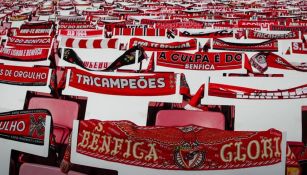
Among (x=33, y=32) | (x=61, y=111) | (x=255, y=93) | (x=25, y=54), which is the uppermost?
(x=33, y=32)

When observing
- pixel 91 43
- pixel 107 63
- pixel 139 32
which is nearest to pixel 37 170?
pixel 107 63

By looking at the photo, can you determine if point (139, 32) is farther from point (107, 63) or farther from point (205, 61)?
point (205, 61)

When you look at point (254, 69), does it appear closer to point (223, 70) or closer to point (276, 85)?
point (223, 70)

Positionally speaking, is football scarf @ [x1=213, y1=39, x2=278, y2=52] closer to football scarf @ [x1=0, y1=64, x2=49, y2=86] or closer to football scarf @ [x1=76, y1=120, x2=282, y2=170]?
football scarf @ [x1=0, y1=64, x2=49, y2=86]

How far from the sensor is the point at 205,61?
3.84 metres

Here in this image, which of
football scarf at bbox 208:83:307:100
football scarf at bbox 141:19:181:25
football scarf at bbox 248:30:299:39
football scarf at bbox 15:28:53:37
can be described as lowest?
football scarf at bbox 208:83:307:100

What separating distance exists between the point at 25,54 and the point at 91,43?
0.97 m

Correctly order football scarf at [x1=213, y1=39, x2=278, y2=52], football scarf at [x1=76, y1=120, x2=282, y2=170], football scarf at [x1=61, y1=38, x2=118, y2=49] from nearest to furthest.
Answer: football scarf at [x1=76, y1=120, x2=282, y2=170] → football scarf at [x1=213, y1=39, x2=278, y2=52] → football scarf at [x1=61, y1=38, x2=118, y2=49]

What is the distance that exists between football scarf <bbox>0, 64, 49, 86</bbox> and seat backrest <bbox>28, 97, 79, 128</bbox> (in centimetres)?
36

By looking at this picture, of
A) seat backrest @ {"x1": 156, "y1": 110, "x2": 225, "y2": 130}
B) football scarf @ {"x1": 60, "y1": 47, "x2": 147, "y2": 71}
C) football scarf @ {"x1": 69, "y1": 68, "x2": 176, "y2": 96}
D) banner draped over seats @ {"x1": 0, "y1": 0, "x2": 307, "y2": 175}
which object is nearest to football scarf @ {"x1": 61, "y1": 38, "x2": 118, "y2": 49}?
banner draped over seats @ {"x1": 0, "y1": 0, "x2": 307, "y2": 175}

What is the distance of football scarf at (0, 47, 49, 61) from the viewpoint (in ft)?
14.3

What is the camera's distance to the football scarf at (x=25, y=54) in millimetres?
4371

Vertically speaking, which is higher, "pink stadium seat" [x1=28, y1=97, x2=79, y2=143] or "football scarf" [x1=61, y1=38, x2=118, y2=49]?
"football scarf" [x1=61, y1=38, x2=118, y2=49]

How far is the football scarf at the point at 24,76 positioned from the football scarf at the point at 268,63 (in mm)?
2198
